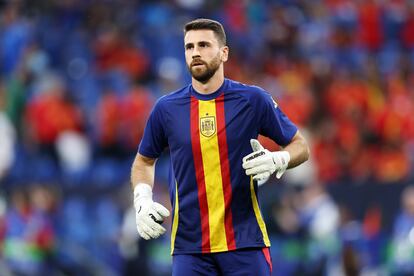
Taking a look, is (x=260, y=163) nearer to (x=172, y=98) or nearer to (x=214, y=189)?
(x=214, y=189)

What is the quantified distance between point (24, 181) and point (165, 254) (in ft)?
6.45

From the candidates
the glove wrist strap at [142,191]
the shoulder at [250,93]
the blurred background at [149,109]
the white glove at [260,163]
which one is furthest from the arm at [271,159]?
the blurred background at [149,109]

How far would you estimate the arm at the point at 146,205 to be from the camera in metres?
6.32

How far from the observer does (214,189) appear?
21.0ft

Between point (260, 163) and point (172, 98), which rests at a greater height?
point (172, 98)

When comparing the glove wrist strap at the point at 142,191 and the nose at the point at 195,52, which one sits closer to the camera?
the nose at the point at 195,52

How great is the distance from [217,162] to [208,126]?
0.71 ft

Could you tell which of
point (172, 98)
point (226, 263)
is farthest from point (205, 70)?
point (226, 263)

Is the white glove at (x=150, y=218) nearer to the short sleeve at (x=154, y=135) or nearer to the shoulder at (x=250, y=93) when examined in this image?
the short sleeve at (x=154, y=135)

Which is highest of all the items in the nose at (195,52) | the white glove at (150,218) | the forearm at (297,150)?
the nose at (195,52)

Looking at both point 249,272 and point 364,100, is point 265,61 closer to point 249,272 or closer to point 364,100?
point 364,100

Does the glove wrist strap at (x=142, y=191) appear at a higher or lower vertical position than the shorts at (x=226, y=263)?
higher

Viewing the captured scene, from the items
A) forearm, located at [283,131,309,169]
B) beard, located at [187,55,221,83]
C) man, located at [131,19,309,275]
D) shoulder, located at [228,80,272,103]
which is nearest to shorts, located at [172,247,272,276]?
man, located at [131,19,309,275]

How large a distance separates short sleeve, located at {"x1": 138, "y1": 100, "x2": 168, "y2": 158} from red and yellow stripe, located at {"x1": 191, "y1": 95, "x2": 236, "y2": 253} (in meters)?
0.26
